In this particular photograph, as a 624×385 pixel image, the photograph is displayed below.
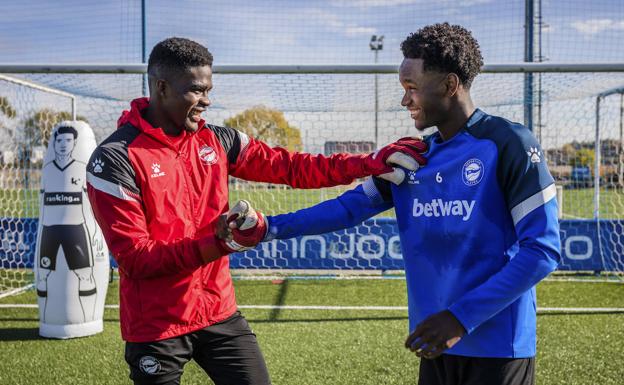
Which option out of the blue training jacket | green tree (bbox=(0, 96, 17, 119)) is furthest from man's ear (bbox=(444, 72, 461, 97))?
green tree (bbox=(0, 96, 17, 119))

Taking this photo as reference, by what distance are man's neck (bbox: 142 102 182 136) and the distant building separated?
4645 mm

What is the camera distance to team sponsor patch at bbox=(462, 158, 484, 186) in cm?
191

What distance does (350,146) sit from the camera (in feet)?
23.8

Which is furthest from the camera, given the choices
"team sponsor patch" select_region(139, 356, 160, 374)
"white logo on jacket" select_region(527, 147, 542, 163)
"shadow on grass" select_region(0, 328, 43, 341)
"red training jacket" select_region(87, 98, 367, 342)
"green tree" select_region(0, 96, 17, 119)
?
"green tree" select_region(0, 96, 17, 119)

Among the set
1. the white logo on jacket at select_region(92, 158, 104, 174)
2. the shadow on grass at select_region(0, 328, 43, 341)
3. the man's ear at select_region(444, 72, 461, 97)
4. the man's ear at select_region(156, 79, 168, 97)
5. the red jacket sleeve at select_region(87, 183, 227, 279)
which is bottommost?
the shadow on grass at select_region(0, 328, 43, 341)

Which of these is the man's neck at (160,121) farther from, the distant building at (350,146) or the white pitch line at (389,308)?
the distant building at (350,146)

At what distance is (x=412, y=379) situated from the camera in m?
4.23

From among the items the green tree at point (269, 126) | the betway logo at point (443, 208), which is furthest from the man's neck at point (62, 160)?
the betway logo at point (443, 208)

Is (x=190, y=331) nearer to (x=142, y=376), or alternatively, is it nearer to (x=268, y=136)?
(x=142, y=376)

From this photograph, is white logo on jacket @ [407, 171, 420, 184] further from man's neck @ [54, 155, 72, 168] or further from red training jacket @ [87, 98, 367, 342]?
man's neck @ [54, 155, 72, 168]

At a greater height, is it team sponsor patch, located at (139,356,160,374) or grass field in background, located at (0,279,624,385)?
team sponsor patch, located at (139,356,160,374)

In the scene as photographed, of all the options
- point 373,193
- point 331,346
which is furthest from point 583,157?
point 373,193

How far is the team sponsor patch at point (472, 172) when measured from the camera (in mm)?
1910

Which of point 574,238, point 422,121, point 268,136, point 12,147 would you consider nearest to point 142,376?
point 422,121
